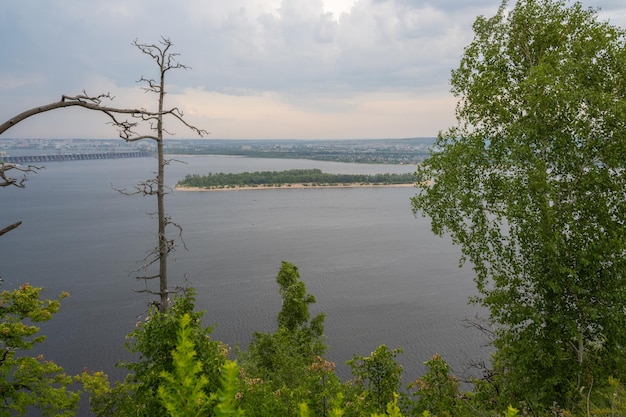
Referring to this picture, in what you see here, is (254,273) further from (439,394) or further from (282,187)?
(282,187)

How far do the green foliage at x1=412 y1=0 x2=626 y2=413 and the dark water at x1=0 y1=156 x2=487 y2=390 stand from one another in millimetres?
5164

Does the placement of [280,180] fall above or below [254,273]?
above

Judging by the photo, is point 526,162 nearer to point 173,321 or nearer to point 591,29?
point 591,29

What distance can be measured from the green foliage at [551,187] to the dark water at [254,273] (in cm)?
516

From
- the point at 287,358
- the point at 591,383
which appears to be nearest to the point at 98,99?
the point at 591,383

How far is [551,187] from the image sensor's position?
6488 mm

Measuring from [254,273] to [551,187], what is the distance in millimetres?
30693

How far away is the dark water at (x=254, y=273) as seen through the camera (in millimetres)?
24453

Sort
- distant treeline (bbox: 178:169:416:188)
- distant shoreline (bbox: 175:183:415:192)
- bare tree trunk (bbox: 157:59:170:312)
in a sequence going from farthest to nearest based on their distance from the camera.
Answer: distant treeline (bbox: 178:169:416:188), distant shoreline (bbox: 175:183:415:192), bare tree trunk (bbox: 157:59:170:312)

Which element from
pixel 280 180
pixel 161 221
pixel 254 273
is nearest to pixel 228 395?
pixel 161 221

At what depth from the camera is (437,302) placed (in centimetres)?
2981

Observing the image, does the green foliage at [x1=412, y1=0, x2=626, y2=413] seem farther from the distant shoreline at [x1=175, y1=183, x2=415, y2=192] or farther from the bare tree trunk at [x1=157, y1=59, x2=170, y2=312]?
the distant shoreline at [x1=175, y1=183, x2=415, y2=192]

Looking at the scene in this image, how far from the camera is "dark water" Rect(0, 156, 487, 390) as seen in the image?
24453 mm

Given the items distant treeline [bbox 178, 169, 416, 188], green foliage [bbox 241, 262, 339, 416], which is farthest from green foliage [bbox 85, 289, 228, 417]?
distant treeline [bbox 178, 169, 416, 188]
